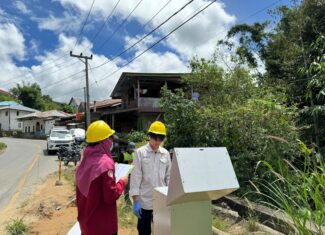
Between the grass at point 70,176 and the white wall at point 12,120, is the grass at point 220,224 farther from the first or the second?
the white wall at point 12,120

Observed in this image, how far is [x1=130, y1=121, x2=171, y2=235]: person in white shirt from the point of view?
3.88 m

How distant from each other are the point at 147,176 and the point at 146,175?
0.02 m

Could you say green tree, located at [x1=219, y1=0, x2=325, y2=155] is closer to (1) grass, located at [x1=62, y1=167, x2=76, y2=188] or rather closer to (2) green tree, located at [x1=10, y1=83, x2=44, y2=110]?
(1) grass, located at [x1=62, y1=167, x2=76, y2=188]

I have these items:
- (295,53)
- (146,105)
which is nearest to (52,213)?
(295,53)

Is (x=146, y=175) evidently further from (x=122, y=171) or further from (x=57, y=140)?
(x=57, y=140)

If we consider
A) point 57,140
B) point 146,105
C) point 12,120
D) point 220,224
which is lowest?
point 220,224

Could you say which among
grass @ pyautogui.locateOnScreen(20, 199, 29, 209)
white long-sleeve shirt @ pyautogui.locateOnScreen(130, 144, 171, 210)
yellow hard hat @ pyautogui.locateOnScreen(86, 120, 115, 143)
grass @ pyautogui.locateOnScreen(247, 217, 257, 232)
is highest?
yellow hard hat @ pyautogui.locateOnScreen(86, 120, 115, 143)

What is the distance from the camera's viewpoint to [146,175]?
12.9ft

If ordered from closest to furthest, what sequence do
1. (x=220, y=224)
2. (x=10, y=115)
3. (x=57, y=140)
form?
1. (x=220, y=224)
2. (x=57, y=140)
3. (x=10, y=115)

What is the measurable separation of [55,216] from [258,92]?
731cm

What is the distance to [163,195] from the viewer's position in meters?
3.25

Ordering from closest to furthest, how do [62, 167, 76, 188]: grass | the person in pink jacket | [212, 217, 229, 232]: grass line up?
the person in pink jacket
[212, 217, 229, 232]: grass
[62, 167, 76, 188]: grass

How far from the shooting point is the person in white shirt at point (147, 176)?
3.88 m

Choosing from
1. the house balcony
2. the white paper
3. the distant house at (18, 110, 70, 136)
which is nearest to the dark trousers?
the white paper
